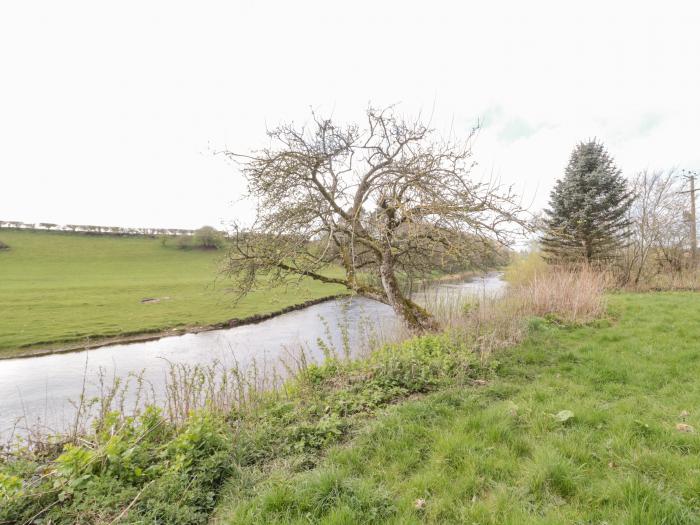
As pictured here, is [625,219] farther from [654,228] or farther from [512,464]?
[512,464]

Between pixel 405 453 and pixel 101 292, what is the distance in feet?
93.0

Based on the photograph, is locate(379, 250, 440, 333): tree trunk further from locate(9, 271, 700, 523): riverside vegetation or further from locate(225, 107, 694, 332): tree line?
locate(9, 271, 700, 523): riverside vegetation

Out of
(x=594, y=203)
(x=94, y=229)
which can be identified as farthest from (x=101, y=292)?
(x=94, y=229)

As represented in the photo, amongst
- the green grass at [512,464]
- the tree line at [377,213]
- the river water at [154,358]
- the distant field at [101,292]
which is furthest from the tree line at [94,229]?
the green grass at [512,464]

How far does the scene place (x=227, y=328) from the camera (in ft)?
51.8

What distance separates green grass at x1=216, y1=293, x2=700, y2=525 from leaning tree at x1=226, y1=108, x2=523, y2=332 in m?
2.88

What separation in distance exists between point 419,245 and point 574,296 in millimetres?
5311

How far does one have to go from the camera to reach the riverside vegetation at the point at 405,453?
2.39 meters

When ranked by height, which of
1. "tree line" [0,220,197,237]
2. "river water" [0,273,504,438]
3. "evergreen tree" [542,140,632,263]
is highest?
"tree line" [0,220,197,237]

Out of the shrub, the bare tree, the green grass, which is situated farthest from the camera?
the bare tree

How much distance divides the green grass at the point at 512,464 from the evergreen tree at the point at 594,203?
16246 millimetres

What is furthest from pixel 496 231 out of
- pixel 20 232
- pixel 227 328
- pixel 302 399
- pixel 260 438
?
pixel 20 232

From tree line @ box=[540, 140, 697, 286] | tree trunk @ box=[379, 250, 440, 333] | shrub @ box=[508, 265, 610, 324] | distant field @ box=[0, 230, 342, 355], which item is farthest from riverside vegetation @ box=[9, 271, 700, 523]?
tree line @ box=[540, 140, 697, 286]

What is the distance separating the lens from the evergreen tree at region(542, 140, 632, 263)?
17.8 m
